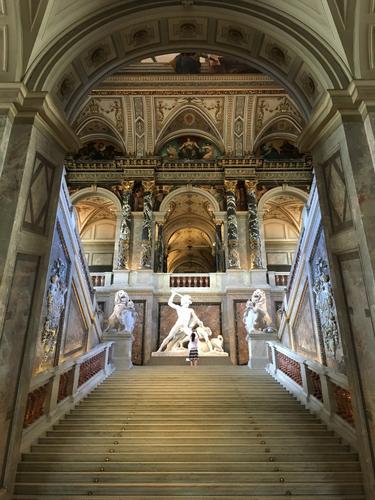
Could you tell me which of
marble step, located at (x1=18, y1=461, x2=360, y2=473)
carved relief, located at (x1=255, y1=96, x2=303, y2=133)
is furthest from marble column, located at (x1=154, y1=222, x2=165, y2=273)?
marble step, located at (x1=18, y1=461, x2=360, y2=473)

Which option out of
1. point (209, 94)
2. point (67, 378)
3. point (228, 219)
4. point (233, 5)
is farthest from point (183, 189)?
point (67, 378)

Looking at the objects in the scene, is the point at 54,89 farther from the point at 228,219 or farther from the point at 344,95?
the point at 228,219

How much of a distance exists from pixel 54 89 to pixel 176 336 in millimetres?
7834

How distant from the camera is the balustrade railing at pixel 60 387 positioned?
4.14 meters

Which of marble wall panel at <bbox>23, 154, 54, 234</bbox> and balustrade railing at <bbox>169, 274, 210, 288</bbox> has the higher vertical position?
balustrade railing at <bbox>169, 274, 210, 288</bbox>

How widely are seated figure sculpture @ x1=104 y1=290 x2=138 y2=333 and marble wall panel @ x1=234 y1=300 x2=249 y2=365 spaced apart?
13.5 feet

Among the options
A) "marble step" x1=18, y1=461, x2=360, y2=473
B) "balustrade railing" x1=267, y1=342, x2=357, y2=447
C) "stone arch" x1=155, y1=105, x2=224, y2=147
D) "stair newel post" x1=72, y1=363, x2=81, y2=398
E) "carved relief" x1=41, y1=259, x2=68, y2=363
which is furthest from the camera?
"stone arch" x1=155, y1=105, x2=224, y2=147

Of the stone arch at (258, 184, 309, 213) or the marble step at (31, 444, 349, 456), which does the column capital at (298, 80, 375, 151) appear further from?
the stone arch at (258, 184, 309, 213)

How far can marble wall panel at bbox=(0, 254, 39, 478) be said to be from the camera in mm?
3260

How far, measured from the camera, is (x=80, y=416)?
493cm

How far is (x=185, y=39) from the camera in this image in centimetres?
560

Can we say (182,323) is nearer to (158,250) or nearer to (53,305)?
(158,250)

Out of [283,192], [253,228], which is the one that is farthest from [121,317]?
[283,192]

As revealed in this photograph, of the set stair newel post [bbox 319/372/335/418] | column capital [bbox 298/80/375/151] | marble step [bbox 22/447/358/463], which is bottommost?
marble step [bbox 22/447/358/463]
